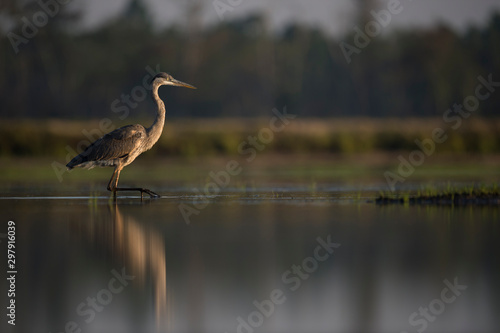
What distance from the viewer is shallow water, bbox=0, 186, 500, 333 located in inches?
196

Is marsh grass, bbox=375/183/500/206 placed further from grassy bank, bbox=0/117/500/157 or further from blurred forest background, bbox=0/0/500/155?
blurred forest background, bbox=0/0/500/155

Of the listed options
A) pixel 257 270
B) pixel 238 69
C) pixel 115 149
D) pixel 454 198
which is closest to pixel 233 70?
pixel 238 69

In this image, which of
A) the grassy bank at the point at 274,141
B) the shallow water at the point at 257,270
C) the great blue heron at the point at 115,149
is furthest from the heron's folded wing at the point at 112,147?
the grassy bank at the point at 274,141

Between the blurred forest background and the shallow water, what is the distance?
105ft

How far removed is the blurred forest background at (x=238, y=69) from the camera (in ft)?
146

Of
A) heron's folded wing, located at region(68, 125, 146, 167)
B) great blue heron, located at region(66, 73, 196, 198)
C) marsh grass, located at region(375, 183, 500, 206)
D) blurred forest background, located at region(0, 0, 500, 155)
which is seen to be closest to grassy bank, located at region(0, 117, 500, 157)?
great blue heron, located at region(66, 73, 196, 198)

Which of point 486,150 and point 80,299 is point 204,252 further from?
point 486,150

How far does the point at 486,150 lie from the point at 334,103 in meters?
26.6

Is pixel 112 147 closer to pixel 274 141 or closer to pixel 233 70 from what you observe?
pixel 274 141

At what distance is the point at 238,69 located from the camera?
51719 mm

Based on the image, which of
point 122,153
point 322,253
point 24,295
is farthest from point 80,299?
point 122,153

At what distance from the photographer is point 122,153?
12.7 metres

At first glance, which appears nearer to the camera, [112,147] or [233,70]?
[112,147]

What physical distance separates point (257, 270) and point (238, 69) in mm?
45994
